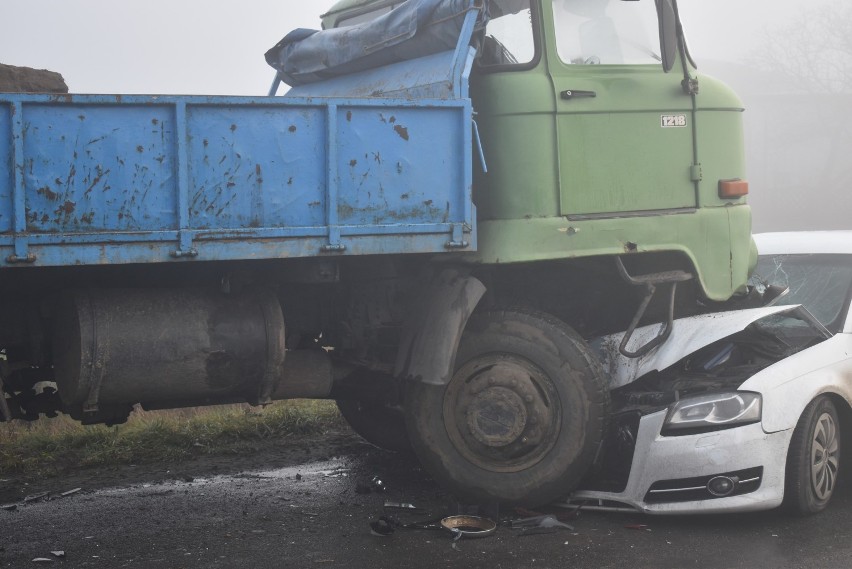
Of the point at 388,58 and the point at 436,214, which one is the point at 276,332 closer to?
the point at 436,214

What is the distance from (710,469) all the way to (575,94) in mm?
2200

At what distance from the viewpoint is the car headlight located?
4.96 meters

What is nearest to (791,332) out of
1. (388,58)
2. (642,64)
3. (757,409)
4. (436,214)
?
(757,409)

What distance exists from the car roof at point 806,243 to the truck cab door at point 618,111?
1.42m

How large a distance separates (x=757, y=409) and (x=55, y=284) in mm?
3603

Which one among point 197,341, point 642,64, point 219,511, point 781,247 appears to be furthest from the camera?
point 781,247

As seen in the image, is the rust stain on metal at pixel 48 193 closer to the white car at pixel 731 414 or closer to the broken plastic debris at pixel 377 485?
the broken plastic debris at pixel 377 485

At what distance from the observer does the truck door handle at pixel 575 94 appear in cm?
560

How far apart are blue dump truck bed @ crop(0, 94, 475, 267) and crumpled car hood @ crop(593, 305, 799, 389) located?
123 cm

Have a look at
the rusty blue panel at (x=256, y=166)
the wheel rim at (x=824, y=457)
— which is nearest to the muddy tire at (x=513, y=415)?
the wheel rim at (x=824, y=457)

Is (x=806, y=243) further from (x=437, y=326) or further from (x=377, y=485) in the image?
(x=377, y=485)

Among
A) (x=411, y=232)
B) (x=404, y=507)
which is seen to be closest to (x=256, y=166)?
(x=411, y=232)

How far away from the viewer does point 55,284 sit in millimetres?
5020

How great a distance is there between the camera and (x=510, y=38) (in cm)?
582
